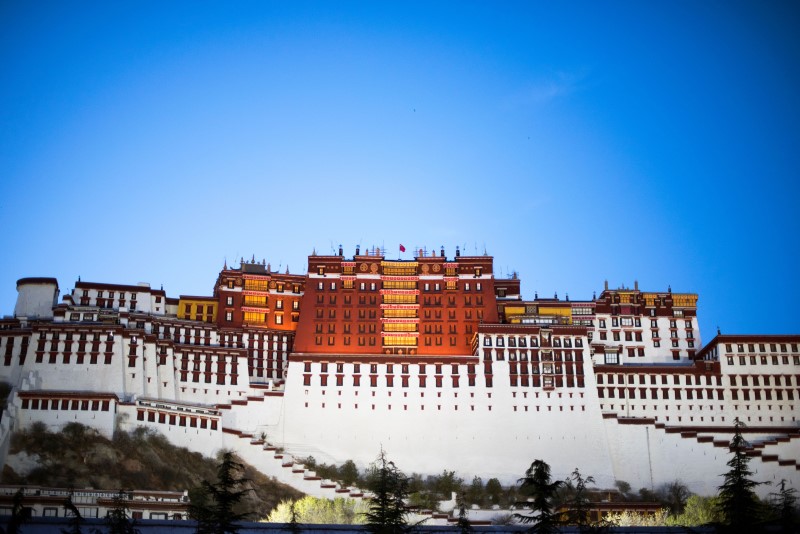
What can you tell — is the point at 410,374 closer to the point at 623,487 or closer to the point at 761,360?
the point at 623,487

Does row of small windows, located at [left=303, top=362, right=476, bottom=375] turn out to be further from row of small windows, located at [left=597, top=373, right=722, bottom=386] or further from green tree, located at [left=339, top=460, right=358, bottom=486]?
row of small windows, located at [left=597, top=373, right=722, bottom=386]

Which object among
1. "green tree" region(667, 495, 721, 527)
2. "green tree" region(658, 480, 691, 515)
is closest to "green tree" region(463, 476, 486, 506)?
"green tree" region(658, 480, 691, 515)

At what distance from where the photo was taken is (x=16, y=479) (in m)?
92.8

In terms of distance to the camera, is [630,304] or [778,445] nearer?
[778,445]

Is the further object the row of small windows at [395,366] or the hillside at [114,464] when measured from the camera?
the row of small windows at [395,366]

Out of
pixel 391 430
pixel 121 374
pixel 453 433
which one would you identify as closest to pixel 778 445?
pixel 453 433

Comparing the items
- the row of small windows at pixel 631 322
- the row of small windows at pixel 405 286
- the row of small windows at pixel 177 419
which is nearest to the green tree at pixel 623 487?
the row of small windows at pixel 631 322

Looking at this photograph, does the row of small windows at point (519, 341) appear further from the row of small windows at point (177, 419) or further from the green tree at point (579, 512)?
the row of small windows at point (177, 419)

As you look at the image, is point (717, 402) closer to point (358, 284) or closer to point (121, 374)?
point (358, 284)

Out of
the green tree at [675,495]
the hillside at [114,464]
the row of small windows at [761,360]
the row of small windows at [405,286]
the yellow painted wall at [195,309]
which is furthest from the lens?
the yellow painted wall at [195,309]

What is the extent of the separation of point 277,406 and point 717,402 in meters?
52.0

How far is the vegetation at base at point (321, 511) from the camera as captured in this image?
299 ft

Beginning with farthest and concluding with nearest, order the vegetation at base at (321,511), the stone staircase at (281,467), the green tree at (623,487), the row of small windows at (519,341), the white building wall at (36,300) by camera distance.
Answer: the white building wall at (36,300) < the row of small windows at (519,341) < the green tree at (623,487) < the stone staircase at (281,467) < the vegetation at base at (321,511)

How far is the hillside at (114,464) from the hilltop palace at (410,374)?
195 centimetres
